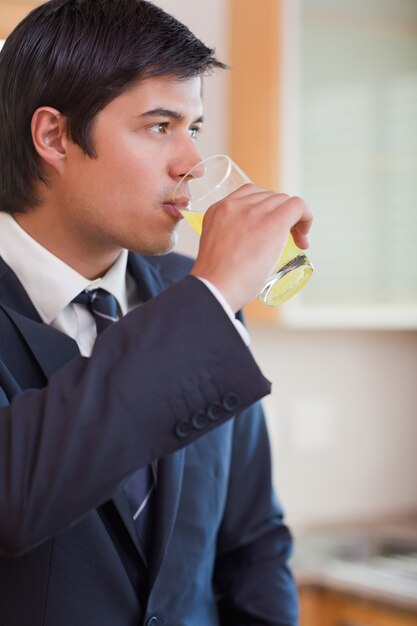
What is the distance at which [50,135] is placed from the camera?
1.38m

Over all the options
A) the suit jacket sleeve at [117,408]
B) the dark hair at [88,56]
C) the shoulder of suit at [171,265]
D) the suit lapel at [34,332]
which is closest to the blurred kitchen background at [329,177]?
the shoulder of suit at [171,265]

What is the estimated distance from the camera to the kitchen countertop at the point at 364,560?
A: 2.59m

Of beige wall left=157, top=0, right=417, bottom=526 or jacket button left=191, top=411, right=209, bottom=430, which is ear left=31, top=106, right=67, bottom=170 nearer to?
jacket button left=191, top=411, right=209, bottom=430

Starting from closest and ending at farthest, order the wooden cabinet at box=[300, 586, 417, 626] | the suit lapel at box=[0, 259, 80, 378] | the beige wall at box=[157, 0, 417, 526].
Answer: the suit lapel at box=[0, 259, 80, 378] → the wooden cabinet at box=[300, 586, 417, 626] → the beige wall at box=[157, 0, 417, 526]

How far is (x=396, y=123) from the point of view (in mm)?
2768

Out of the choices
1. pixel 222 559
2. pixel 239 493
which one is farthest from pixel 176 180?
pixel 222 559

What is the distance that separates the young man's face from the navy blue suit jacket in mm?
157

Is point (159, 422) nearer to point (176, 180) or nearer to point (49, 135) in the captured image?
point (176, 180)

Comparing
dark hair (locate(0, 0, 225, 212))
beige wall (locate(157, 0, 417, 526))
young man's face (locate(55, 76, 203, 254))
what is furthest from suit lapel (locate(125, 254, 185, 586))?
beige wall (locate(157, 0, 417, 526))

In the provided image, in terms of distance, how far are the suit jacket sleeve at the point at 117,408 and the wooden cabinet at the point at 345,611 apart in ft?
5.47

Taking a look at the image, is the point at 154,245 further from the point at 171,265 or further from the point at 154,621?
the point at 154,621

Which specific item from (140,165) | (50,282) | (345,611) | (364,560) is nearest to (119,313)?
(50,282)

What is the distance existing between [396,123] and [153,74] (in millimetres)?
1576

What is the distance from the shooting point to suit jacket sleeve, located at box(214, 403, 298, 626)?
5.14 ft
